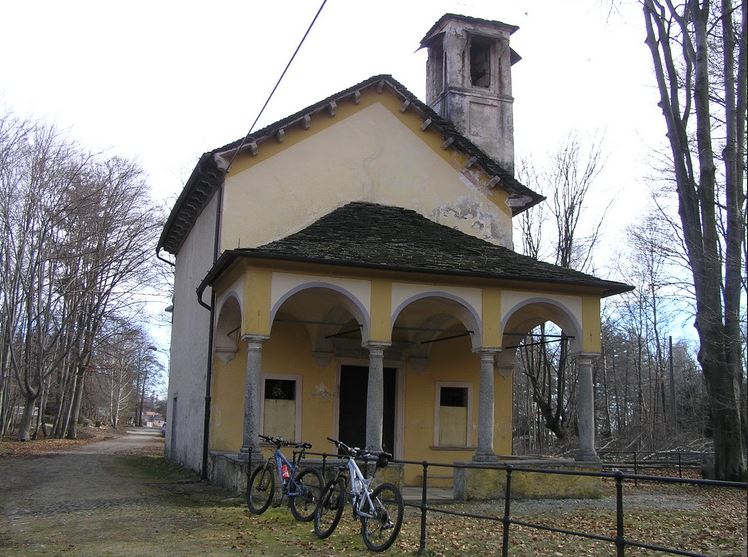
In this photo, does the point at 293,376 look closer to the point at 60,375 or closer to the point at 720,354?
the point at 720,354

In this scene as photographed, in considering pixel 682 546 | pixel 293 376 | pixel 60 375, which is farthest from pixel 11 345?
pixel 682 546

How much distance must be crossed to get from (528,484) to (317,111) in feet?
30.5

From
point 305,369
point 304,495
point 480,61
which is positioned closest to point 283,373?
point 305,369

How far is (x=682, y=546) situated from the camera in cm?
909

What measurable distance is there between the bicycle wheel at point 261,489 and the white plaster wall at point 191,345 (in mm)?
6171

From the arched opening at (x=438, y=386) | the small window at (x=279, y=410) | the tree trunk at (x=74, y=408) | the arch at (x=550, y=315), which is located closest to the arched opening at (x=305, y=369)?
the small window at (x=279, y=410)

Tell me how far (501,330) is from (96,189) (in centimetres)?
2115

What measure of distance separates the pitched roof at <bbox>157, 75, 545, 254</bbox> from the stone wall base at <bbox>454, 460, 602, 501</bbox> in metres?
7.22

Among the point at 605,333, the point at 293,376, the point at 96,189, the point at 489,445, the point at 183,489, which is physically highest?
the point at 96,189

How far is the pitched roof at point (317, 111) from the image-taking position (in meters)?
16.7

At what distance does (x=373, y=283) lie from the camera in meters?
14.1

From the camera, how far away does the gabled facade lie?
14047 mm

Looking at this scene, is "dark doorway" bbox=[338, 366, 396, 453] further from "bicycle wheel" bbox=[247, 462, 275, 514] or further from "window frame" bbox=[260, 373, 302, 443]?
"bicycle wheel" bbox=[247, 462, 275, 514]

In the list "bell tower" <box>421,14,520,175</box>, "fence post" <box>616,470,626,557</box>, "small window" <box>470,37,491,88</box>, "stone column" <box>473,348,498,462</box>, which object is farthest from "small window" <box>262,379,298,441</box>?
"fence post" <box>616,470,626,557</box>
